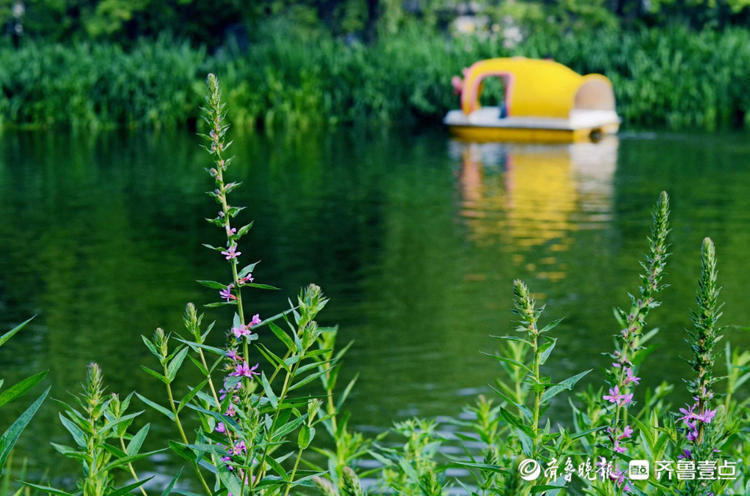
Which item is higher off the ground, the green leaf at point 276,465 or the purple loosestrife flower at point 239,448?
the purple loosestrife flower at point 239,448

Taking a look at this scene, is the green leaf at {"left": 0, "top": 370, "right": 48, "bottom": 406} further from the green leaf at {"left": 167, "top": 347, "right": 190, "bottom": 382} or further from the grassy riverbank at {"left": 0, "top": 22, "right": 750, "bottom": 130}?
the grassy riverbank at {"left": 0, "top": 22, "right": 750, "bottom": 130}

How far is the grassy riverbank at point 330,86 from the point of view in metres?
26.3

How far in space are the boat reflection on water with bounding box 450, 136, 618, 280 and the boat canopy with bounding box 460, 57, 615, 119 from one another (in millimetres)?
1480

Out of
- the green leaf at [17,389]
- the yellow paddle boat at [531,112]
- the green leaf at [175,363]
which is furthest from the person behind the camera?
the yellow paddle boat at [531,112]

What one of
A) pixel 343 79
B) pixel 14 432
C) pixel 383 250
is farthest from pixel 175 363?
pixel 343 79

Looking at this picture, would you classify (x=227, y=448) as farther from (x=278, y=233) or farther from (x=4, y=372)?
(x=278, y=233)

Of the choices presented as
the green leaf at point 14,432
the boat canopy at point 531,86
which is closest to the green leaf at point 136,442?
the green leaf at point 14,432

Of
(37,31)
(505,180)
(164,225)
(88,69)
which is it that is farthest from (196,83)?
(37,31)

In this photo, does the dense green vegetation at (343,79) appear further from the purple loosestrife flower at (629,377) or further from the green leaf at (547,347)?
the green leaf at (547,347)

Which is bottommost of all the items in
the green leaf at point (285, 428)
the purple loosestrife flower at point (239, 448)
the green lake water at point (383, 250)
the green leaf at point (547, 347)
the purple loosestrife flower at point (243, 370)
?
the green lake water at point (383, 250)

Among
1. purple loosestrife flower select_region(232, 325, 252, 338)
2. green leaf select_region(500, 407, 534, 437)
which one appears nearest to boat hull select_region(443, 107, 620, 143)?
green leaf select_region(500, 407, 534, 437)

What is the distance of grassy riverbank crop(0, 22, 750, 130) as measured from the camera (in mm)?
26344

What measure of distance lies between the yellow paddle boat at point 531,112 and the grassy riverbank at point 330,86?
2.32m

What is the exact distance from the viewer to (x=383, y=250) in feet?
40.1
